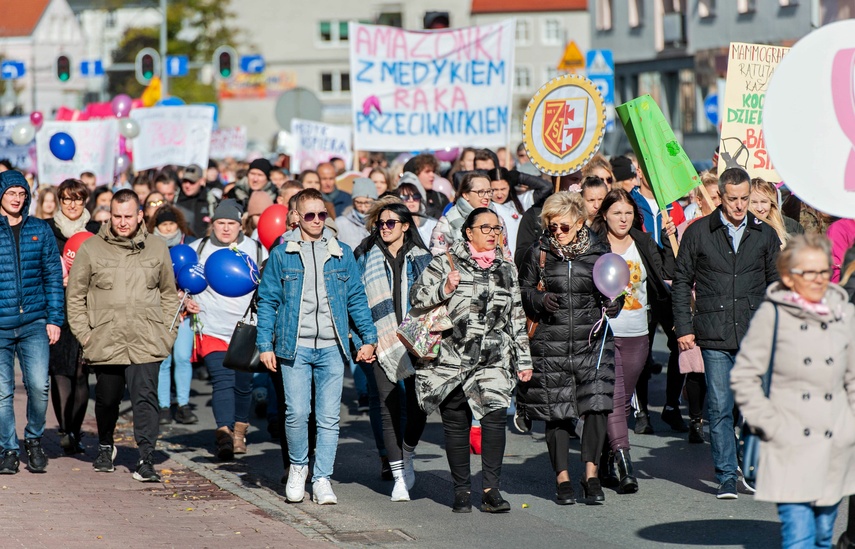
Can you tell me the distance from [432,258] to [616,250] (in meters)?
1.44

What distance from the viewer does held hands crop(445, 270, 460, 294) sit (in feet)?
26.1

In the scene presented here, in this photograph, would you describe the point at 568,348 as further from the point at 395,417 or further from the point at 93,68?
the point at 93,68

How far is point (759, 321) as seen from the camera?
580cm

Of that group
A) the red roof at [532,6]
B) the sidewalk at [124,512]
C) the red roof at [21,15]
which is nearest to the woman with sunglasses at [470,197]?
the sidewalk at [124,512]

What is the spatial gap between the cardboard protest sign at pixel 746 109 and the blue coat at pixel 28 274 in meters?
5.14

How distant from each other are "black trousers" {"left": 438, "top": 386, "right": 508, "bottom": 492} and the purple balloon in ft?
2.97

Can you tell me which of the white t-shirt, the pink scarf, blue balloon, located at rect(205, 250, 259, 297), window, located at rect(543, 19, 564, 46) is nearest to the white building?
window, located at rect(543, 19, 564, 46)

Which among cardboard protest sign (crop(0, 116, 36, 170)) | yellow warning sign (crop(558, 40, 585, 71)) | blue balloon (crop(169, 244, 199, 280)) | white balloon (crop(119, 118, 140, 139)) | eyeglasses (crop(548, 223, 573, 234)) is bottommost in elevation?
blue balloon (crop(169, 244, 199, 280))

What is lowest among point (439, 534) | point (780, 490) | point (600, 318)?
point (439, 534)

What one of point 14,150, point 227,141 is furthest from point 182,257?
point 227,141

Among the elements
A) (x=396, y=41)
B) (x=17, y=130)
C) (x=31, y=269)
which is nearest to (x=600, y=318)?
(x=31, y=269)

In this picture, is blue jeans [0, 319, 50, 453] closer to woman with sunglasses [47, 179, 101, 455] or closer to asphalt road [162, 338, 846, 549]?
woman with sunglasses [47, 179, 101, 455]

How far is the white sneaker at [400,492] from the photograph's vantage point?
8.59 metres

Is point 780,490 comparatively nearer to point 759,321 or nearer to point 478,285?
point 759,321
